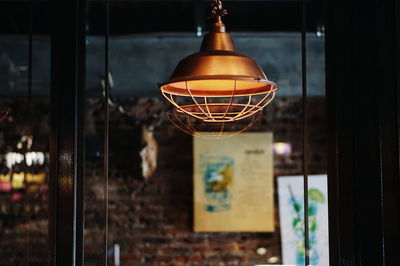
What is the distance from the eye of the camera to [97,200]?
5.20 meters

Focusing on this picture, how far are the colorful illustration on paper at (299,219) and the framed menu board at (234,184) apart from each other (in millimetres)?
125

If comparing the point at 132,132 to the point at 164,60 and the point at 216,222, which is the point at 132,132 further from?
the point at 216,222

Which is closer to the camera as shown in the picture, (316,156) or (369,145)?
(369,145)

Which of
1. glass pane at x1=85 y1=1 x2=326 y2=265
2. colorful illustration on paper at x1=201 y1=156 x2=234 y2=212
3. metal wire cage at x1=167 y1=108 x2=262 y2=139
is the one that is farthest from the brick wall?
metal wire cage at x1=167 y1=108 x2=262 y2=139

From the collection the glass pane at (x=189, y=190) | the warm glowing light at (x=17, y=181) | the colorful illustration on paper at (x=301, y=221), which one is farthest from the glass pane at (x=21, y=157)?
the colorful illustration on paper at (x=301, y=221)

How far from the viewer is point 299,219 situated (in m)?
5.15

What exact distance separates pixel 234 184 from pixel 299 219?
0.64m

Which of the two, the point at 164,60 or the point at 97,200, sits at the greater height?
the point at 164,60

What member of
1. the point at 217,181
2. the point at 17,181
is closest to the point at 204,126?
the point at 217,181

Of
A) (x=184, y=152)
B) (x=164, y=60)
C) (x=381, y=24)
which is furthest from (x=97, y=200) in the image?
(x=381, y=24)

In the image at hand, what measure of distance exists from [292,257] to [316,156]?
925 mm

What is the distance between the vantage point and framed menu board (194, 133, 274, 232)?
517 centimetres

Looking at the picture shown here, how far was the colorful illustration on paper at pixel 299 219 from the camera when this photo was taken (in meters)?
5.09

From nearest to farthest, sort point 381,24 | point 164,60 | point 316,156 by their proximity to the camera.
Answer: point 381,24, point 164,60, point 316,156
